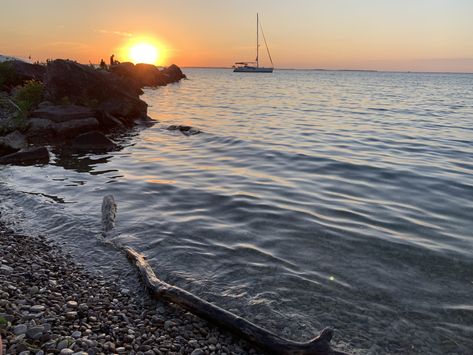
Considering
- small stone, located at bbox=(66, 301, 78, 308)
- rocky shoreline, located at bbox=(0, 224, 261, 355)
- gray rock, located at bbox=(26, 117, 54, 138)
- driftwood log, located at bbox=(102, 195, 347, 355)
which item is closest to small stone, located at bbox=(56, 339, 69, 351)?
rocky shoreline, located at bbox=(0, 224, 261, 355)

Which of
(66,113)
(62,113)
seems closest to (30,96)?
(62,113)

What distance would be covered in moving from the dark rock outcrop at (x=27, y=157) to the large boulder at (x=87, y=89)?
8.79 meters

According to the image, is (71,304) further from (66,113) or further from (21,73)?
(21,73)

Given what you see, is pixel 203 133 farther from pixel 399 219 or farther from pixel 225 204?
pixel 399 219

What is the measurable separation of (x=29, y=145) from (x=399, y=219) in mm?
18188

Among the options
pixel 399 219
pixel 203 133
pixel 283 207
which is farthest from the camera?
pixel 203 133

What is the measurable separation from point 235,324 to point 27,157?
14870mm

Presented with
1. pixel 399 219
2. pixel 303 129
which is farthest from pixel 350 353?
pixel 303 129

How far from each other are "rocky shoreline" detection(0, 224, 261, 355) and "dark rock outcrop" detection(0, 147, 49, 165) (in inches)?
426

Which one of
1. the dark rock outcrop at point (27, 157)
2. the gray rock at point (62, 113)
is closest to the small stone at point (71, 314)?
the dark rock outcrop at point (27, 157)

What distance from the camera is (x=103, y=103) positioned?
28469mm

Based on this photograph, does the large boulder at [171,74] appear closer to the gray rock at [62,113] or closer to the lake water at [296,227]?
the gray rock at [62,113]

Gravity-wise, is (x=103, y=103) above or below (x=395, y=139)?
above

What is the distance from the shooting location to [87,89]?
27875 mm
